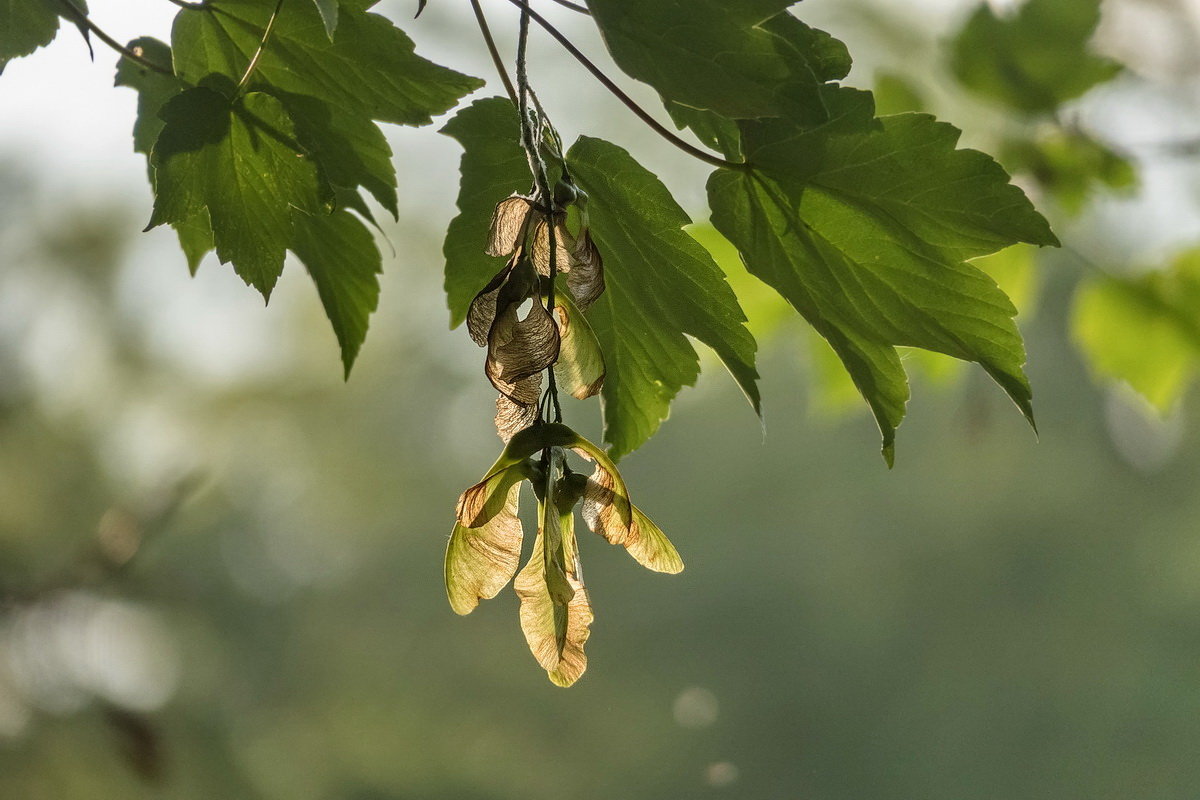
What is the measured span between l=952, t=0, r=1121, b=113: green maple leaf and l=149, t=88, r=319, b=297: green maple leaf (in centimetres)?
34

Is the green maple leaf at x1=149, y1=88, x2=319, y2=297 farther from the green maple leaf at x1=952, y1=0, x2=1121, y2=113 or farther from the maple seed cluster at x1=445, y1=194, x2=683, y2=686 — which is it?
the green maple leaf at x1=952, y1=0, x2=1121, y2=113

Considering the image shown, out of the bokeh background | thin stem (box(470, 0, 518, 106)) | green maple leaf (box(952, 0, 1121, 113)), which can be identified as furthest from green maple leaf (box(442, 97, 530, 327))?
the bokeh background

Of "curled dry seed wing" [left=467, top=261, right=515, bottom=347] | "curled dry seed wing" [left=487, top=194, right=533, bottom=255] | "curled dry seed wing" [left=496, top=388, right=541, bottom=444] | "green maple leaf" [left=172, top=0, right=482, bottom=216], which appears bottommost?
"curled dry seed wing" [left=496, top=388, right=541, bottom=444]

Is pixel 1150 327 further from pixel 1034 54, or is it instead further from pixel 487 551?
pixel 487 551

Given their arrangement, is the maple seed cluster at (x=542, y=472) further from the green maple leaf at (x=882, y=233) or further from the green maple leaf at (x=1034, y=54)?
the green maple leaf at (x=1034, y=54)

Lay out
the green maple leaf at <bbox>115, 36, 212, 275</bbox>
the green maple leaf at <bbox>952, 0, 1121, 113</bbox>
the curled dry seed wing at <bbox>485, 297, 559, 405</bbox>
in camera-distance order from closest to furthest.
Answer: the curled dry seed wing at <bbox>485, 297, 559, 405</bbox>
the green maple leaf at <bbox>115, 36, 212, 275</bbox>
the green maple leaf at <bbox>952, 0, 1121, 113</bbox>

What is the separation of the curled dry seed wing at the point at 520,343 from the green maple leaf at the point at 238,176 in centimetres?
8

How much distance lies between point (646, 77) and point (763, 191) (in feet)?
0.21

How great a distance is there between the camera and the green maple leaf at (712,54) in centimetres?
16

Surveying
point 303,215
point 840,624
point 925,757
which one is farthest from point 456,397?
point 303,215

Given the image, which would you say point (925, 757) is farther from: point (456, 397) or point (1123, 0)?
point (1123, 0)

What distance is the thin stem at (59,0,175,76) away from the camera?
0.22m

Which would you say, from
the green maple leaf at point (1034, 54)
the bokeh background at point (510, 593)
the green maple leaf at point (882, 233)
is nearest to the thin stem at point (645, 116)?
the green maple leaf at point (882, 233)

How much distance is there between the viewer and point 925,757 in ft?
8.58
